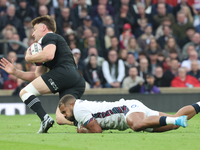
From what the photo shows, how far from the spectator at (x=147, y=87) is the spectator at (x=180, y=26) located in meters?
3.28

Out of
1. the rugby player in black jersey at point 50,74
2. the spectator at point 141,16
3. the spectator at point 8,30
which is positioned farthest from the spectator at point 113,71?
the rugby player in black jersey at point 50,74

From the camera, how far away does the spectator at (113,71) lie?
13.0 m

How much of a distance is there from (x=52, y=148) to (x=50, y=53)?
2.39 m

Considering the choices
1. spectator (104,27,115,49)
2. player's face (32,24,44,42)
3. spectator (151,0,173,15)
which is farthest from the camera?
spectator (151,0,173,15)

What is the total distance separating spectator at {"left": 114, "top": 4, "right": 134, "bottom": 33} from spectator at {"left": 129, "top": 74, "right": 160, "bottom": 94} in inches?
132

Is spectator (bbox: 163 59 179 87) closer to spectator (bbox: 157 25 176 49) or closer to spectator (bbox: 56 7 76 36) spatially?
spectator (bbox: 157 25 176 49)

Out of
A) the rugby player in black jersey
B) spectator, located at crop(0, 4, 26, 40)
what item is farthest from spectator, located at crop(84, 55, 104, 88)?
the rugby player in black jersey

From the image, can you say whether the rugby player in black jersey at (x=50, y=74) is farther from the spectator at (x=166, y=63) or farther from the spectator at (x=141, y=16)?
the spectator at (x=141, y=16)

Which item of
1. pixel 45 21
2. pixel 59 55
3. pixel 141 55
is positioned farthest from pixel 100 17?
pixel 59 55

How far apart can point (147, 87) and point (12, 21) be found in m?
5.74

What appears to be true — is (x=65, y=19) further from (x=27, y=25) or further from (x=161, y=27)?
(x=161, y=27)

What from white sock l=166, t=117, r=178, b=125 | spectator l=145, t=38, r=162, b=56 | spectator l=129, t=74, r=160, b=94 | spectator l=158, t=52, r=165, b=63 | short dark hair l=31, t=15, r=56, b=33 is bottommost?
spectator l=129, t=74, r=160, b=94

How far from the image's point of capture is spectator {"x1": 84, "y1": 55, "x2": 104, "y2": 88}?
13.0m

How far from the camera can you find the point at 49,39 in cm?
689
